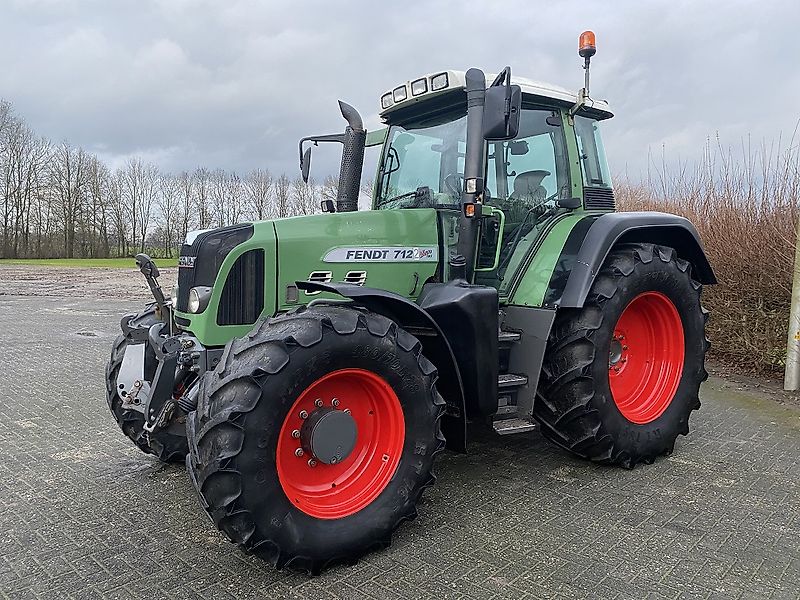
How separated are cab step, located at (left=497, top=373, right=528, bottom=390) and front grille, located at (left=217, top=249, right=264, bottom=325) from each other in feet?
4.83

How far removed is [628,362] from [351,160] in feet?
8.11

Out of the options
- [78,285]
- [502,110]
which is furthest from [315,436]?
[78,285]

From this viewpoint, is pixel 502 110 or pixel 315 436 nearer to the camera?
pixel 315 436

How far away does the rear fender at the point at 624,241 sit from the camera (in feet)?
12.7

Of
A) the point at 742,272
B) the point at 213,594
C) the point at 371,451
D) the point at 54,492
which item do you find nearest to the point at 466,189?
the point at 371,451

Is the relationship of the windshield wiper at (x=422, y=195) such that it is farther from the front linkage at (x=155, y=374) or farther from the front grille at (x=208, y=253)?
the front linkage at (x=155, y=374)

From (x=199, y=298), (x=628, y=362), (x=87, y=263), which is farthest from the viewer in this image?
(x=87, y=263)

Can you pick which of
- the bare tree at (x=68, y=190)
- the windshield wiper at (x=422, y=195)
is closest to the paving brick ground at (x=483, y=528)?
the windshield wiper at (x=422, y=195)

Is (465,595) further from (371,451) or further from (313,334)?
(313,334)

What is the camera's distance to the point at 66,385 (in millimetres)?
6578

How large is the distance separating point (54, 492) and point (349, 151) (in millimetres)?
2925

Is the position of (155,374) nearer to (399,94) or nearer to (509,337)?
(509,337)

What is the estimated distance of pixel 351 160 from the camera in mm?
4605

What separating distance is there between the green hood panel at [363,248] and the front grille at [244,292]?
0.36 feet
